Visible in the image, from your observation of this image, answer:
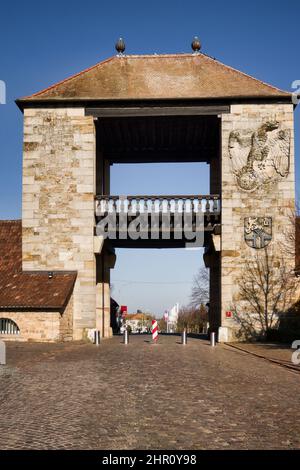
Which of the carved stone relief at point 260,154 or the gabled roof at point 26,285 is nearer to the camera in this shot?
the gabled roof at point 26,285

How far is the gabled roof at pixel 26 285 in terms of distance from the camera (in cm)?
2338

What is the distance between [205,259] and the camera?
99.5 ft

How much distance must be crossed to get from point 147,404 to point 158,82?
808 inches

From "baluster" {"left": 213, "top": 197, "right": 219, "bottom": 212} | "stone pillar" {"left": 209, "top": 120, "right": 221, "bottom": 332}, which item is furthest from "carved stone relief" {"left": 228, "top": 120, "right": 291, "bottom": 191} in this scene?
"stone pillar" {"left": 209, "top": 120, "right": 221, "bottom": 332}

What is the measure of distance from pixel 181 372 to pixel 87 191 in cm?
1364

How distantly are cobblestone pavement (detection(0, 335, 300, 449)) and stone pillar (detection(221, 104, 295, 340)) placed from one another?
911 cm

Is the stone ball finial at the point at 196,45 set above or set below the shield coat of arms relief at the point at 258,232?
above

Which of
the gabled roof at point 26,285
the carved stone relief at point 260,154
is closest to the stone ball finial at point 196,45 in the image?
the carved stone relief at point 260,154

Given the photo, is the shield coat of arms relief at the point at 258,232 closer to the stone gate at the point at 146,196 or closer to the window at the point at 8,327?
the stone gate at the point at 146,196

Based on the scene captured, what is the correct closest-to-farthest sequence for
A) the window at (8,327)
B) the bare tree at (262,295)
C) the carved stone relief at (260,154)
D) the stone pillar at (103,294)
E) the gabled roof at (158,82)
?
the window at (8,327), the bare tree at (262,295), the carved stone relief at (260,154), the gabled roof at (158,82), the stone pillar at (103,294)

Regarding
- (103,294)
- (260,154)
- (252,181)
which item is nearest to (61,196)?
(103,294)

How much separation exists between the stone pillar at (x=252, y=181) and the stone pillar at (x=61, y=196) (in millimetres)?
5757

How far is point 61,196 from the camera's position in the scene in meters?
25.9

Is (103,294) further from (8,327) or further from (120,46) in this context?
(120,46)
